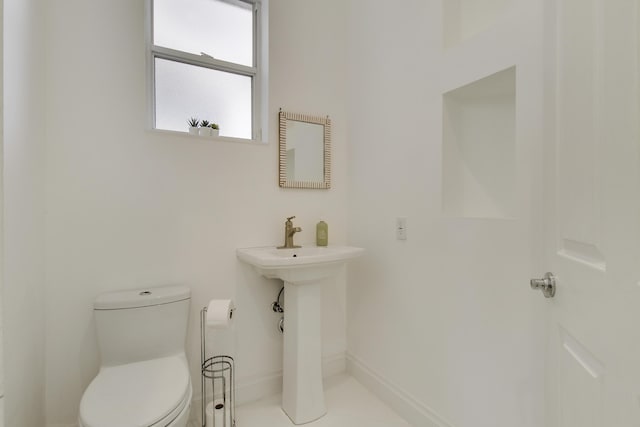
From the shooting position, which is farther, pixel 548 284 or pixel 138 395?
pixel 138 395

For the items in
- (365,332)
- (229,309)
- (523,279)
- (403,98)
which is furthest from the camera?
(365,332)

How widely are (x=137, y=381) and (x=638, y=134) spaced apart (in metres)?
1.69

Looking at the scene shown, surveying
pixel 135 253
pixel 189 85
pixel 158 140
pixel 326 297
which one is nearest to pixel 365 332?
pixel 326 297

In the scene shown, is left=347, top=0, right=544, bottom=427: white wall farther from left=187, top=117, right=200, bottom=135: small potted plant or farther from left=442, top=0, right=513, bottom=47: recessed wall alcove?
left=187, top=117, right=200, bottom=135: small potted plant

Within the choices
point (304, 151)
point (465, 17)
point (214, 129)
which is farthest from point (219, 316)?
point (465, 17)

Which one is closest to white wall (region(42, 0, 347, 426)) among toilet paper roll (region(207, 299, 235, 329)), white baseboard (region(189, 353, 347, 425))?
white baseboard (region(189, 353, 347, 425))

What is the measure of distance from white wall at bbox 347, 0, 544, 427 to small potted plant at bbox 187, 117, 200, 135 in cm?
103

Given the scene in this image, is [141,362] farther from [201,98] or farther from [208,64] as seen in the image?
[208,64]

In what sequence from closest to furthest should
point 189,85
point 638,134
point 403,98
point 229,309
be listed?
point 638,134 → point 229,309 → point 403,98 → point 189,85

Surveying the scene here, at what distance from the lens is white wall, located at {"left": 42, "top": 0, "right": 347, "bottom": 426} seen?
1459 millimetres

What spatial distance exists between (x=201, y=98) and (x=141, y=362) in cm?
148

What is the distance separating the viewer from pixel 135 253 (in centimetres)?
160

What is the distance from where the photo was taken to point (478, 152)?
153 centimetres

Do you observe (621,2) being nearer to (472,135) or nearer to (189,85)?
(472,135)
